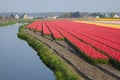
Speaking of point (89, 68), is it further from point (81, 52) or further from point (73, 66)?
point (81, 52)

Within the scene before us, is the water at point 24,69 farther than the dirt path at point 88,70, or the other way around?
the water at point 24,69

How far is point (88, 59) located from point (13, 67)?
432 centimetres

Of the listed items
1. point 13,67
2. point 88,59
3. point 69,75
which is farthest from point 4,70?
point 69,75

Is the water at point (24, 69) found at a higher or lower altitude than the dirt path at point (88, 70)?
lower

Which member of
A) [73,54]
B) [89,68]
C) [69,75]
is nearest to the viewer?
[69,75]

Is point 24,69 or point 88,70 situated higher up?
point 88,70

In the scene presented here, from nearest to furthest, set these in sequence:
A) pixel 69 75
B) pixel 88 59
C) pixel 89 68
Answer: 1. pixel 69 75
2. pixel 89 68
3. pixel 88 59

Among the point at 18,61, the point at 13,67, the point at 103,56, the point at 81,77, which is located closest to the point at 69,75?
the point at 81,77

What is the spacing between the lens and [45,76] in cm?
1647

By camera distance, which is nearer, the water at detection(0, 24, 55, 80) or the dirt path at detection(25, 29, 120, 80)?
the dirt path at detection(25, 29, 120, 80)

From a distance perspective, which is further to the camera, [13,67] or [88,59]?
[13,67]

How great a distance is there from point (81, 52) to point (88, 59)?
7.42 ft

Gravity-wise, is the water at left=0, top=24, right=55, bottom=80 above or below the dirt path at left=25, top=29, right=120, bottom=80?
below

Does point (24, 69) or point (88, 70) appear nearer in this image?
point (88, 70)
